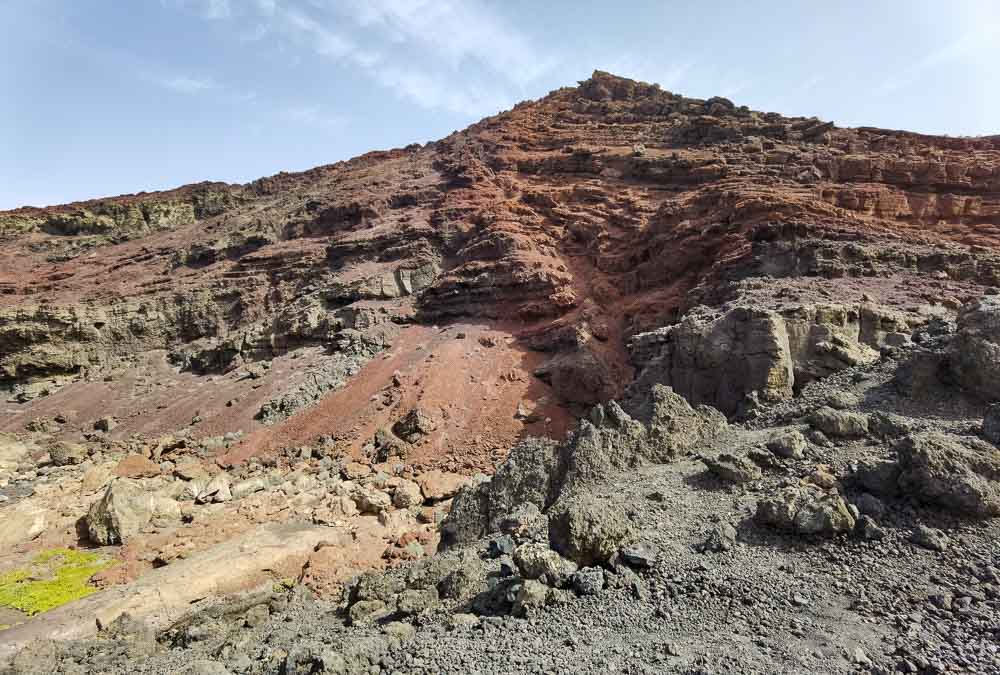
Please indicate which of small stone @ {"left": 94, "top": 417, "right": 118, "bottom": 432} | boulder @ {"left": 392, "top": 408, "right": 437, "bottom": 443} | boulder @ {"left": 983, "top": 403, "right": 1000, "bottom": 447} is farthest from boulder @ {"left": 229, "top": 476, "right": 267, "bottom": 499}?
boulder @ {"left": 983, "top": 403, "right": 1000, "bottom": 447}

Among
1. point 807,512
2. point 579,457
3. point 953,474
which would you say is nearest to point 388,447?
point 579,457

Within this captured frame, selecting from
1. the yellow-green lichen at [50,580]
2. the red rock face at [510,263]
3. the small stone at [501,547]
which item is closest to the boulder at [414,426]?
the red rock face at [510,263]

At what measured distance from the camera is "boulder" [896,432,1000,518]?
17.4 ft

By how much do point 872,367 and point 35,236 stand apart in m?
58.2

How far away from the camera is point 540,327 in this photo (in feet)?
72.6

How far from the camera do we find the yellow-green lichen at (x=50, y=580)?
10.0m

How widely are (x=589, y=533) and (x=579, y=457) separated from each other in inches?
116

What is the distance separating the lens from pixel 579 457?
28.7ft

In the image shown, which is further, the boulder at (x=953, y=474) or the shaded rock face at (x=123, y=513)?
the shaded rock face at (x=123, y=513)

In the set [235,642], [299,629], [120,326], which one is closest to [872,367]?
[299,629]

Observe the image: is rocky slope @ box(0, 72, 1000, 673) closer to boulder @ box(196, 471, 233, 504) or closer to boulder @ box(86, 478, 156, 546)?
boulder @ box(86, 478, 156, 546)

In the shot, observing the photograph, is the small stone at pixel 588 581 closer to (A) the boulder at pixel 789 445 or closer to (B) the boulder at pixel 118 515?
(A) the boulder at pixel 789 445

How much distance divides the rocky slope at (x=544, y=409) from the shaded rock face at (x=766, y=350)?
80mm

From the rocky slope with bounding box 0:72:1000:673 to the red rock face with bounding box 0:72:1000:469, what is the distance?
18 cm
